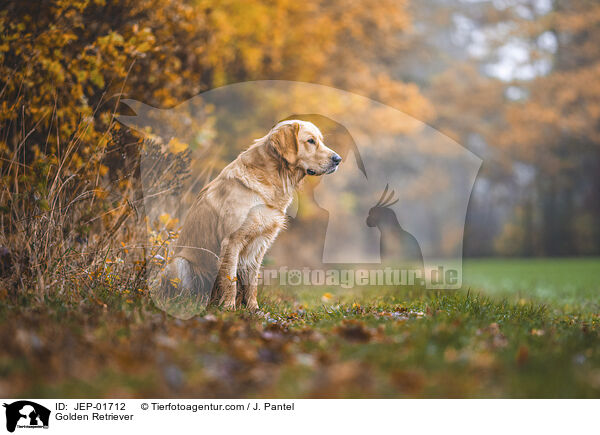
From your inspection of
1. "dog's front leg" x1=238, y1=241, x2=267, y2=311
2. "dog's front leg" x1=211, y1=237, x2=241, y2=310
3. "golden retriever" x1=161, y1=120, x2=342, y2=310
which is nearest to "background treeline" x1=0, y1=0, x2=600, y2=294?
"golden retriever" x1=161, y1=120, x2=342, y2=310

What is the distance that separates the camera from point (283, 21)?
378 inches

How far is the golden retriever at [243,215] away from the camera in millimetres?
4133

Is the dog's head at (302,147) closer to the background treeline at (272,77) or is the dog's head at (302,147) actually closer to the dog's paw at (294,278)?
the background treeline at (272,77)

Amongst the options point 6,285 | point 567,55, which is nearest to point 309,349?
→ point 6,285

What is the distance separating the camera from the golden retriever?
413cm

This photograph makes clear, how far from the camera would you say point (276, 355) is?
2514 mm

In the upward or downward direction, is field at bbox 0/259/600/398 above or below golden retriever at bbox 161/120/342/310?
below

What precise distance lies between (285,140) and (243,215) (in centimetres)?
79

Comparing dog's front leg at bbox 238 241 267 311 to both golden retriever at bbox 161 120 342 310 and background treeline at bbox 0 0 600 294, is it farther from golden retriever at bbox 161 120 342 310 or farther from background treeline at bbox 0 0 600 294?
background treeline at bbox 0 0 600 294

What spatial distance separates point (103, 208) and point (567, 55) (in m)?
20.5

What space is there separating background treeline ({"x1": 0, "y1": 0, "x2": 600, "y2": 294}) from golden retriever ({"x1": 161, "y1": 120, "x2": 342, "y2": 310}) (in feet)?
1.65

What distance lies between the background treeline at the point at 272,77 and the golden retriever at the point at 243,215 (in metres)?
0.50
